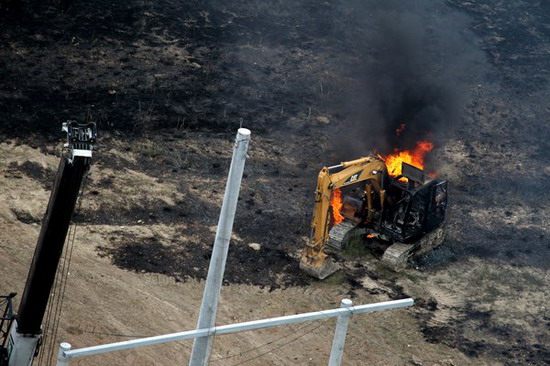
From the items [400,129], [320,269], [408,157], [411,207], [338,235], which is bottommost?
[320,269]

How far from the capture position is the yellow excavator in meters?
28.4

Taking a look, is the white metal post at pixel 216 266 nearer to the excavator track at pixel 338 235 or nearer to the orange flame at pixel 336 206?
the excavator track at pixel 338 235

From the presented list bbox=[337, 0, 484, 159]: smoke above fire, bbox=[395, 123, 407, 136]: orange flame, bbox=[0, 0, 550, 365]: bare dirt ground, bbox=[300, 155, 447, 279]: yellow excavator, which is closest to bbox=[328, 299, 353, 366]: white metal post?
bbox=[0, 0, 550, 365]: bare dirt ground

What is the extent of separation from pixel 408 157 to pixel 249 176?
5.44 meters

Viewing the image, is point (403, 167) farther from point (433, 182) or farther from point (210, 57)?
point (210, 57)

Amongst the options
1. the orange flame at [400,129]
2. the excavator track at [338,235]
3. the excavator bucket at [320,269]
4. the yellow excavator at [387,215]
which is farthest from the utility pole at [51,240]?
the orange flame at [400,129]

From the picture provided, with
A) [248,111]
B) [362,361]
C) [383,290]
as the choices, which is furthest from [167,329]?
[248,111]

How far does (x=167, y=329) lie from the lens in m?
24.3

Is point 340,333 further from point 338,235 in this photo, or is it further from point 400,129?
point 400,129

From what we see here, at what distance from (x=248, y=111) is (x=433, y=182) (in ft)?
32.4

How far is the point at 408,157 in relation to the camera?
3278cm

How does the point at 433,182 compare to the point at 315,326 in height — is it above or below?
above

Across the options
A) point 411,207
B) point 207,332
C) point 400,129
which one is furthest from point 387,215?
point 207,332

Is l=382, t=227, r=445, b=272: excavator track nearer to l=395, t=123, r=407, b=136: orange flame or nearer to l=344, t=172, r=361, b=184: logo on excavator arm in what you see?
l=344, t=172, r=361, b=184: logo on excavator arm
